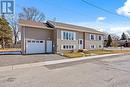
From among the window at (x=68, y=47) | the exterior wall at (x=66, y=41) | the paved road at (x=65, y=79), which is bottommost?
the paved road at (x=65, y=79)

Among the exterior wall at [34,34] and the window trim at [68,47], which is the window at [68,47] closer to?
the window trim at [68,47]

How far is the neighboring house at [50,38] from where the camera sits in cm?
2981

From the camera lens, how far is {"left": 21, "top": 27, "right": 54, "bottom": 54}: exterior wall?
96.1ft

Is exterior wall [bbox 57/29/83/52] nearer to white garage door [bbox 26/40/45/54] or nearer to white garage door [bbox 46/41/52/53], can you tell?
white garage door [bbox 46/41/52/53]

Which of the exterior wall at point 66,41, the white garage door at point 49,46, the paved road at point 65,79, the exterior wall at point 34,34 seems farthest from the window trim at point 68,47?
the paved road at point 65,79

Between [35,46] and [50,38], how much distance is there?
3.67 m

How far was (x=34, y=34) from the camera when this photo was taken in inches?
1225

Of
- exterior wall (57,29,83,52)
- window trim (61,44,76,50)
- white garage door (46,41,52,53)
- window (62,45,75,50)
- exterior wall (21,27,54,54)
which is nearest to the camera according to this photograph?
exterior wall (21,27,54,54)

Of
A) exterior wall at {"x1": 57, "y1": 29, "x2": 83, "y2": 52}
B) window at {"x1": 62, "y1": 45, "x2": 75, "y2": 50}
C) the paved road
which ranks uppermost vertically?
exterior wall at {"x1": 57, "y1": 29, "x2": 83, "y2": 52}

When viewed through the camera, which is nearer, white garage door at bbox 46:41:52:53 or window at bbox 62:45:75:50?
white garage door at bbox 46:41:52:53

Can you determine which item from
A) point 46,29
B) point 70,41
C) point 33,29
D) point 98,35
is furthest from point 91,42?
point 33,29

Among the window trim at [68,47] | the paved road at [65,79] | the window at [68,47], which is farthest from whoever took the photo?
the window at [68,47]

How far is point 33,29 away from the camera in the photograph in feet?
102

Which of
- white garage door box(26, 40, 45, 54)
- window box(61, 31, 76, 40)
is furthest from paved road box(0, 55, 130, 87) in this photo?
window box(61, 31, 76, 40)
